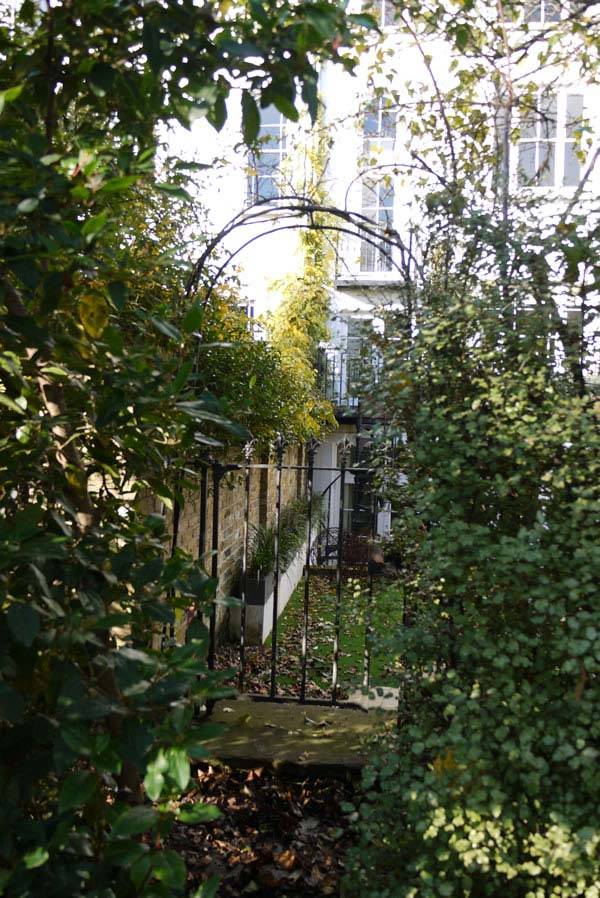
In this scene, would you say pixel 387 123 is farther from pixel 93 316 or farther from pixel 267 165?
pixel 93 316

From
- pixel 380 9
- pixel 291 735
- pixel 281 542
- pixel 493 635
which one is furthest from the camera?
pixel 281 542

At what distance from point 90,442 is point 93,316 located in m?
0.43

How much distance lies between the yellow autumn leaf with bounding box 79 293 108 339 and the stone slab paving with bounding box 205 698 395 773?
233 centimetres

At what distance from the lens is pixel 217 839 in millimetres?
3301

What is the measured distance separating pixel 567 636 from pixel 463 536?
16.3 inches

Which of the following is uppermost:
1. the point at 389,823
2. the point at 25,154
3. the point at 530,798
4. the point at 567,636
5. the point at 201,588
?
the point at 25,154

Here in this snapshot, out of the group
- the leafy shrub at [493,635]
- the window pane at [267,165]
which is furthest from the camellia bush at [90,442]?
the window pane at [267,165]

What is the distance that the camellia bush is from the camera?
1498 mm

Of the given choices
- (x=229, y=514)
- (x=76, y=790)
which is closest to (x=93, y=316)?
(x=76, y=790)

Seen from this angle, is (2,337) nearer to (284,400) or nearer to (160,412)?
(160,412)

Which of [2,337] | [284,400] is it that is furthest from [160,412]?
[284,400]

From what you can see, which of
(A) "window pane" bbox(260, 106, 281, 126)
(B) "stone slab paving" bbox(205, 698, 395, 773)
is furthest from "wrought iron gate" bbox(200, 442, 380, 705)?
(A) "window pane" bbox(260, 106, 281, 126)

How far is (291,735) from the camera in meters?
3.90

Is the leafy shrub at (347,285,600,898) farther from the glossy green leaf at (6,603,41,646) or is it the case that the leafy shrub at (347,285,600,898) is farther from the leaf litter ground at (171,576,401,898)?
the glossy green leaf at (6,603,41,646)
